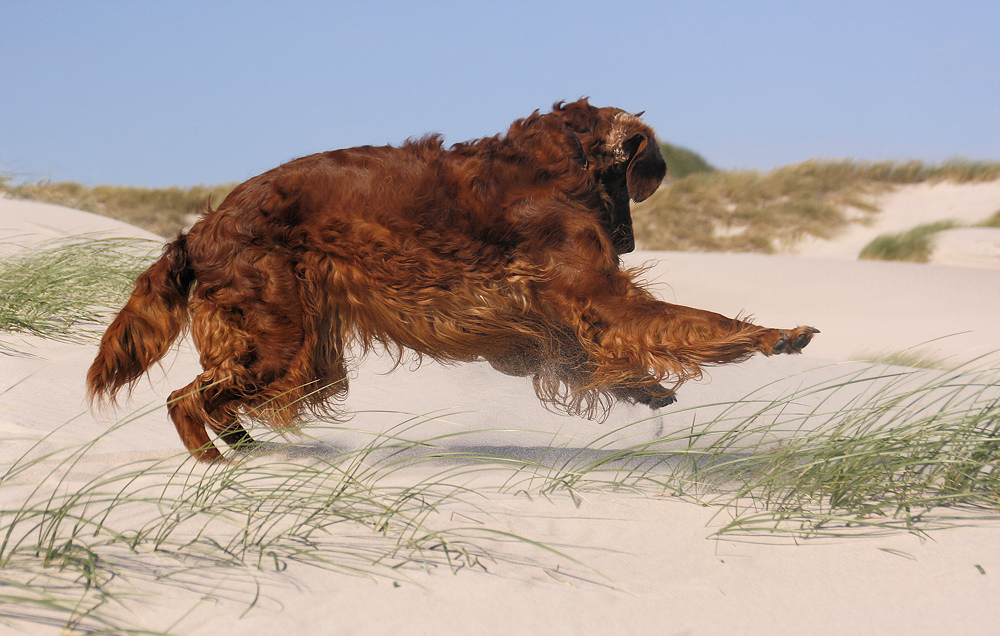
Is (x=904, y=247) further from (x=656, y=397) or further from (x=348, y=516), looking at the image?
(x=348, y=516)

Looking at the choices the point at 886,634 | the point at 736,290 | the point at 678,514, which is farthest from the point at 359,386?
the point at 736,290

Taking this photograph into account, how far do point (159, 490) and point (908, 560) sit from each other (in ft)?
6.65

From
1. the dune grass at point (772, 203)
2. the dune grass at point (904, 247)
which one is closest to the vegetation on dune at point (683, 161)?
the dune grass at point (772, 203)

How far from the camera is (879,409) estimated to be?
233cm

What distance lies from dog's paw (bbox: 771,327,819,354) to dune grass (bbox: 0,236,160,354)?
3759 mm

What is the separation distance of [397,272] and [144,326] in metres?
0.97

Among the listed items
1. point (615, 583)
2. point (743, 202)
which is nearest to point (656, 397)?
point (615, 583)

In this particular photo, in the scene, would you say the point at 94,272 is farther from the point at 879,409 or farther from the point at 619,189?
the point at 879,409

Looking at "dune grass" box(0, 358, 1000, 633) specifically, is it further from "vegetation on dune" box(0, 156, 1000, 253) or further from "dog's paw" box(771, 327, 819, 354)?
"vegetation on dune" box(0, 156, 1000, 253)

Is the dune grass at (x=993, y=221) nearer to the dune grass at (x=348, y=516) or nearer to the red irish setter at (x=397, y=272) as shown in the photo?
the dune grass at (x=348, y=516)

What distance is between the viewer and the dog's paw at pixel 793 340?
2.24 m

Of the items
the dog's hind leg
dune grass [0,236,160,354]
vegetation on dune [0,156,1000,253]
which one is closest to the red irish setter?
the dog's hind leg

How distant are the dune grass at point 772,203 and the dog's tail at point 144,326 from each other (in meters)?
12.7

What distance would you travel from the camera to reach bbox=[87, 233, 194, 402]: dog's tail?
277 centimetres
